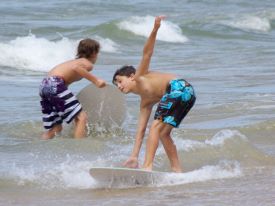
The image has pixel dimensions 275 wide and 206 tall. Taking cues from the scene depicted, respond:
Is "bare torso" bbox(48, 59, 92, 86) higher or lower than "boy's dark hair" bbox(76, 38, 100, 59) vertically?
lower

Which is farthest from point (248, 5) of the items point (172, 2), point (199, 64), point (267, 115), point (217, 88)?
point (267, 115)

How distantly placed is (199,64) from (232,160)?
27.9 ft

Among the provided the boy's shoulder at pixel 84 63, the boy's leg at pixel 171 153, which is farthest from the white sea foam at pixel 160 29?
the boy's leg at pixel 171 153

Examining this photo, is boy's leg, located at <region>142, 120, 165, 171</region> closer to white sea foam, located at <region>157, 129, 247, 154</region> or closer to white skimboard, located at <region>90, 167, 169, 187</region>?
white skimboard, located at <region>90, 167, 169, 187</region>

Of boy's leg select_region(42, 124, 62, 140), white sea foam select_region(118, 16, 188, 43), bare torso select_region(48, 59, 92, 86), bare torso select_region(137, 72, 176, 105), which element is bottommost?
white sea foam select_region(118, 16, 188, 43)

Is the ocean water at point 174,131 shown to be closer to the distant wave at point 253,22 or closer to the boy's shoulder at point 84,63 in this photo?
the boy's shoulder at point 84,63

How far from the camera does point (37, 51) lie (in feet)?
61.9

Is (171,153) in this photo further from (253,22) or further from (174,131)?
(253,22)

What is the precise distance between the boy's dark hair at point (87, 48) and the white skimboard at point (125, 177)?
2331 mm

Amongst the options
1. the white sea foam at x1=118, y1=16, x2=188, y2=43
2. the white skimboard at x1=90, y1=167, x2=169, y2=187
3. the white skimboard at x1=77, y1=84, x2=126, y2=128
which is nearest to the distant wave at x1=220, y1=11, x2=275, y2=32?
the white sea foam at x1=118, y1=16, x2=188, y2=43

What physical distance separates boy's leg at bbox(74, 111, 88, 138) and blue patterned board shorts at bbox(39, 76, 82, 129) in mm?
51

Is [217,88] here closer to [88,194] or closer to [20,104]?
[20,104]

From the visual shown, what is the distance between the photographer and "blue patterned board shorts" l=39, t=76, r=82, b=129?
902 cm

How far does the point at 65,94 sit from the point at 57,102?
0.12 meters
